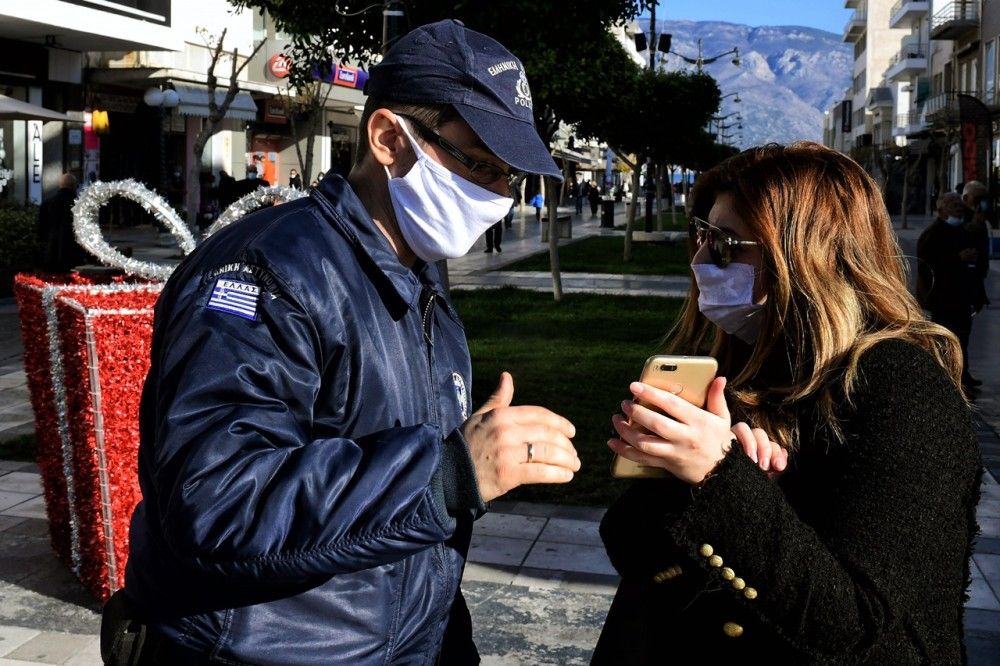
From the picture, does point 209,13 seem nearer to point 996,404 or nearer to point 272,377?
point 996,404

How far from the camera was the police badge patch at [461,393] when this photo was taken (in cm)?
211

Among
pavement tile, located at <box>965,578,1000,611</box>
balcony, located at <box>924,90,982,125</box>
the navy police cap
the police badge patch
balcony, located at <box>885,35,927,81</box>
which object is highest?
balcony, located at <box>885,35,927,81</box>

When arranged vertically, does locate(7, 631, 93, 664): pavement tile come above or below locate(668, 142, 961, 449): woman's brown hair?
below

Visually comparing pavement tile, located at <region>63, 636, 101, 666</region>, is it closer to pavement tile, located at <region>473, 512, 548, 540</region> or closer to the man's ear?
pavement tile, located at <region>473, 512, 548, 540</region>

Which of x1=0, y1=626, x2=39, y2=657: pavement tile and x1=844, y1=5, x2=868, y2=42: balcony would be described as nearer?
x1=0, y1=626, x2=39, y2=657: pavement tile

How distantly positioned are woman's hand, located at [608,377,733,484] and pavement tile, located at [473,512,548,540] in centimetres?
446

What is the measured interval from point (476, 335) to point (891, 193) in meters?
61.3

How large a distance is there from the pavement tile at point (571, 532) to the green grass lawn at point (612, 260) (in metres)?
14.5

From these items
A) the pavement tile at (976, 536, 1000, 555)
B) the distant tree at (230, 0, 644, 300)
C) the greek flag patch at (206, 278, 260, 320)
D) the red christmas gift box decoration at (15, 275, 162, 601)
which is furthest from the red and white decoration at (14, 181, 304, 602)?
the distant tree at (230, 0, 644, 300)

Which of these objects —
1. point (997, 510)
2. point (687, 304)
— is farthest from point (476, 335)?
point (687, 304)

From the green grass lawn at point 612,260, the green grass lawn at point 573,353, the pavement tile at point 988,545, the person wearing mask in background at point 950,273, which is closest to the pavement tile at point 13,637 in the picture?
the green grass lawn at point 573,353

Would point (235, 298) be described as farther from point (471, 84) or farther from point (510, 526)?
point (510, 526)

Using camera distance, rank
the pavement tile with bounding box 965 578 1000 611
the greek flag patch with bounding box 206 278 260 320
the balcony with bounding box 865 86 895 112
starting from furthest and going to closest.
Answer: the balcony with bounding box 865 86 895 112
the pavement tile with bounding box 965 578 1000 611
the greek flag patch with bounding box 206 278 260 320

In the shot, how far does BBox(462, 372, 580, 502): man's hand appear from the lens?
1.65 metres
